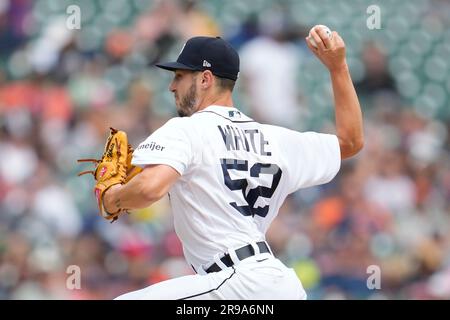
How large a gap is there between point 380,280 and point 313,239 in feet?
2.12

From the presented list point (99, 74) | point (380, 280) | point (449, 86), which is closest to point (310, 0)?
point (449, 86)

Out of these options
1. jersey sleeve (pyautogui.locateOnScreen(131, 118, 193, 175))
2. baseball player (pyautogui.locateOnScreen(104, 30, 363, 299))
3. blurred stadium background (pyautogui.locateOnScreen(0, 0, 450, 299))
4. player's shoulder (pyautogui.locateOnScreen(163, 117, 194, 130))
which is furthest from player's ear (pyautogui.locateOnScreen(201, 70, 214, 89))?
blurred stadium background (pyautogui.locateOnScreen(0, 0, 450, 299))

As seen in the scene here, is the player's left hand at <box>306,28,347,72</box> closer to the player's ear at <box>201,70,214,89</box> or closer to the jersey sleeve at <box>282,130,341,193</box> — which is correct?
the jersey sleeve at <box>282,130,341,193</box>

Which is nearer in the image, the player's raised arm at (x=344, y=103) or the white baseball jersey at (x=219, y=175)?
the white baseball jersey at (x=219, y=175)

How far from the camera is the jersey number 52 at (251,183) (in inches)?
131

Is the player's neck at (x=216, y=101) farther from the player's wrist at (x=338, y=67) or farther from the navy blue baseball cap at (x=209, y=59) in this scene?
the player's wrist at (x=338, y=67)

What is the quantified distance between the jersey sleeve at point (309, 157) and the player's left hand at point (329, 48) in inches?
12.6

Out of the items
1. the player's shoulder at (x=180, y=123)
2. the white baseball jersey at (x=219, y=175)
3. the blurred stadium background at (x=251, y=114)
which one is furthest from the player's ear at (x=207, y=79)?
the blurred stadium background at (x=251, y=114)

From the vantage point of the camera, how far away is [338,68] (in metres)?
3.66

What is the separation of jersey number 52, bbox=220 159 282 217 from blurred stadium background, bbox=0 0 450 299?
3.55 metres

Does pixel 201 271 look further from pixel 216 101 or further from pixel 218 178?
pixel 216 101

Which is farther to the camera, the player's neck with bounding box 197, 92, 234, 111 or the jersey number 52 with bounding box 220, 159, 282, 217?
the player's neck with bounding box 197, 92, 234, 111

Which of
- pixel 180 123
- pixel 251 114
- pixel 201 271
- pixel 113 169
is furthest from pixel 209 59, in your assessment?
pixel 251 114

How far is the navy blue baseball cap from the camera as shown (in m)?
3.54
